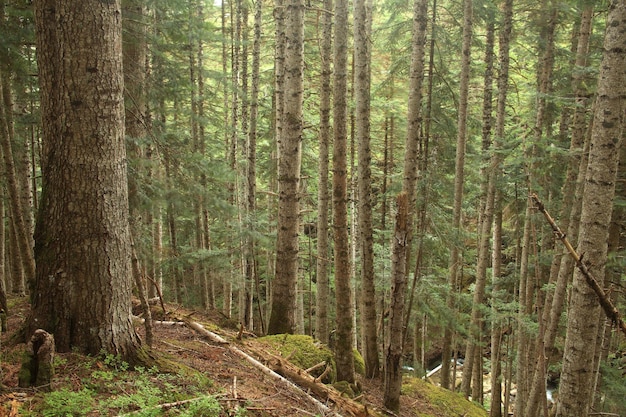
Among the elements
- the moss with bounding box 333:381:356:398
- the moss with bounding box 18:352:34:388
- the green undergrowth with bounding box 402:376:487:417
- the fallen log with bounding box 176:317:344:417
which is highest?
the moss with bounding box 18:352:34:388

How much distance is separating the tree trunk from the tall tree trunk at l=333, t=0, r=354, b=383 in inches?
147

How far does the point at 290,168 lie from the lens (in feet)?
25.2

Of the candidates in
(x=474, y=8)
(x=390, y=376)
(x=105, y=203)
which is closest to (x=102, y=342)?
(x=105, y=203)

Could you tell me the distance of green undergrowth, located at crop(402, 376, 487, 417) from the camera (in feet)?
30.4

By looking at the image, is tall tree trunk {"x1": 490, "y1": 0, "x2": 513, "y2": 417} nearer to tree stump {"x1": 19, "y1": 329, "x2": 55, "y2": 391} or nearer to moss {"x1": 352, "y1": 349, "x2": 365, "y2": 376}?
moss {"x1": 352, "y1": 349, "x2": 365, "y2": 376}

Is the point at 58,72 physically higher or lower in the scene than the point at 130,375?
higher

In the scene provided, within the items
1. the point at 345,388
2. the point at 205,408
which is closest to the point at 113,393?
the point at 205,408

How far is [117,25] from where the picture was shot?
4000mm

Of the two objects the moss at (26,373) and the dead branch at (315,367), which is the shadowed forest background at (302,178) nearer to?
the dead branch at (315,367)

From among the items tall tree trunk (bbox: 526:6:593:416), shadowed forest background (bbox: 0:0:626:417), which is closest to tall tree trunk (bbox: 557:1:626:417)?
shadowed forest background (bbox: 0:0:626:417)

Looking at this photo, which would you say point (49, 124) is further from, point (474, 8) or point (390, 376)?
point (474, 8)

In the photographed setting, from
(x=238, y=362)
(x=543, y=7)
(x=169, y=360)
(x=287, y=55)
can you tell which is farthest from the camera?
(x=543, y=7)

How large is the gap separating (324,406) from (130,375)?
2.44 meters

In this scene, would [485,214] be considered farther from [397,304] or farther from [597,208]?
[597,208]
